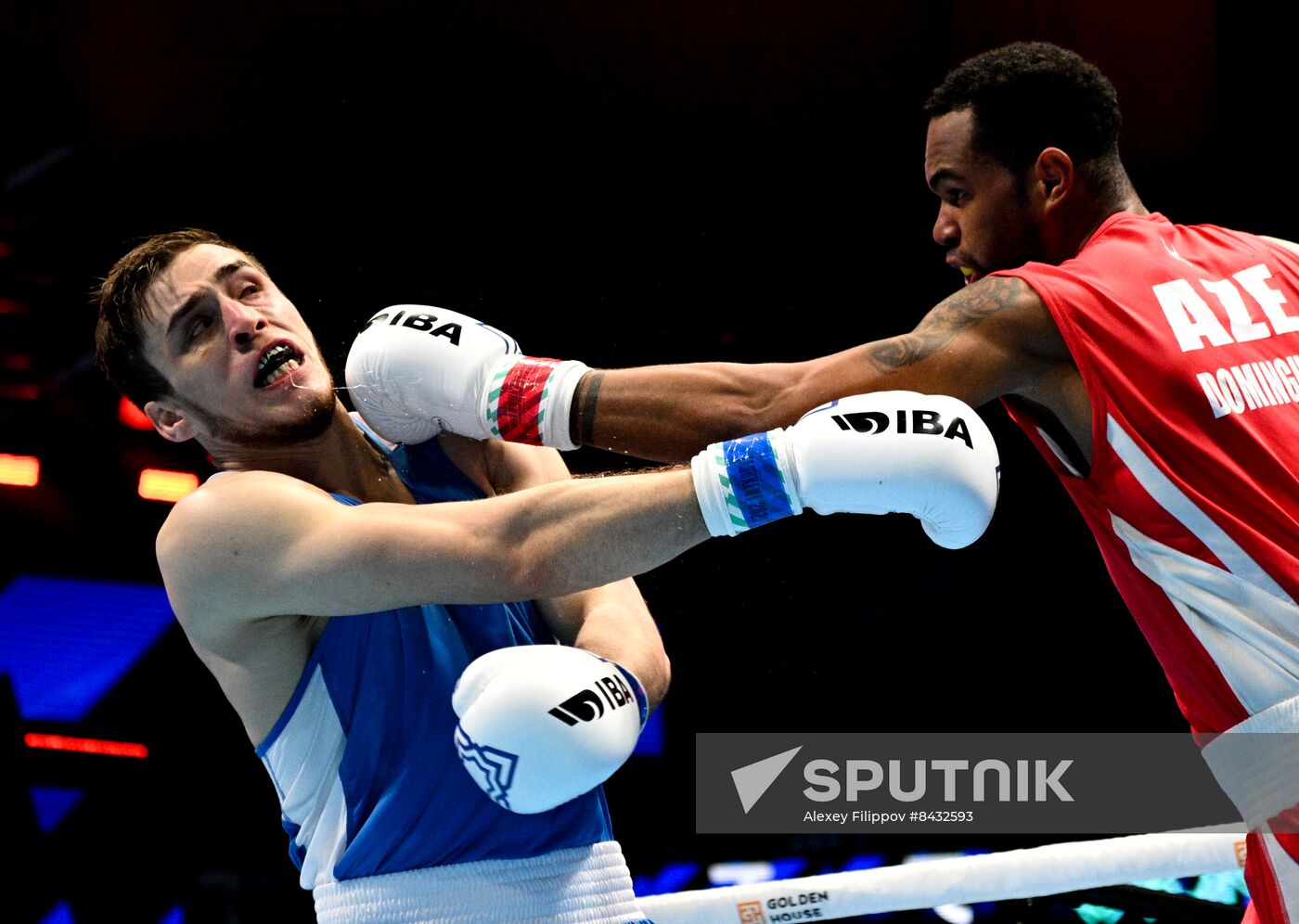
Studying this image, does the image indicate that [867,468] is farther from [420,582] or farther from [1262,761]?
[1262,761]

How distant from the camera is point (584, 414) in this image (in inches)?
82.1

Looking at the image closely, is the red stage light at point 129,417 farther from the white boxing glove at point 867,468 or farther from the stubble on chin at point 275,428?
the white boxing glove at point 867,468

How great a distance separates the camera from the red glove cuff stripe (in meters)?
2.04

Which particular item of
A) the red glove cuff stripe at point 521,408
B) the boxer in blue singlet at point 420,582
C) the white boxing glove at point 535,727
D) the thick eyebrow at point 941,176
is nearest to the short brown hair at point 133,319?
the boxer in blue singlet at point 420,582

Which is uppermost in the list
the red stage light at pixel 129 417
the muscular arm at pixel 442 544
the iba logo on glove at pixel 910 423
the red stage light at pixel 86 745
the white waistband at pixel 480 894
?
the iba logo on glove at pixel 910 423

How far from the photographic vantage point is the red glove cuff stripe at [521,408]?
2043 mm

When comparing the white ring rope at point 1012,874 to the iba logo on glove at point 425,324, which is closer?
the iba logo on glove at point 425,324

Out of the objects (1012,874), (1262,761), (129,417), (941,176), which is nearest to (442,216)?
(129,417)

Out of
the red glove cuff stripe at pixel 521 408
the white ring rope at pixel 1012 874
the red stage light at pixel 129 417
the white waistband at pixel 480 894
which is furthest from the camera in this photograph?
the red stage light at pixel 129 417

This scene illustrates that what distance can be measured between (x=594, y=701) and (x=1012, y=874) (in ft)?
4.16

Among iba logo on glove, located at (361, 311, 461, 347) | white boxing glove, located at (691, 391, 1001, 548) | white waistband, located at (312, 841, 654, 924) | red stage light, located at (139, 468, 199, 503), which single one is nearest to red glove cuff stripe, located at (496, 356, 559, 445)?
iba logo on glove, located at (361, 311, 461, 347)

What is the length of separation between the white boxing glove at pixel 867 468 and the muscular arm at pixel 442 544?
0.07 m

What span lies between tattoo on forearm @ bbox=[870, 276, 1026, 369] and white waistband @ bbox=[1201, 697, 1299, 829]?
2.46 feet

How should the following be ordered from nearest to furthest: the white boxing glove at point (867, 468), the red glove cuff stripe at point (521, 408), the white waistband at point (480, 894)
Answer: the white boxing glove at point (867, 468) < the white waistband at point (480, 894) < the red glove cuff stripe at point (521, 408)
